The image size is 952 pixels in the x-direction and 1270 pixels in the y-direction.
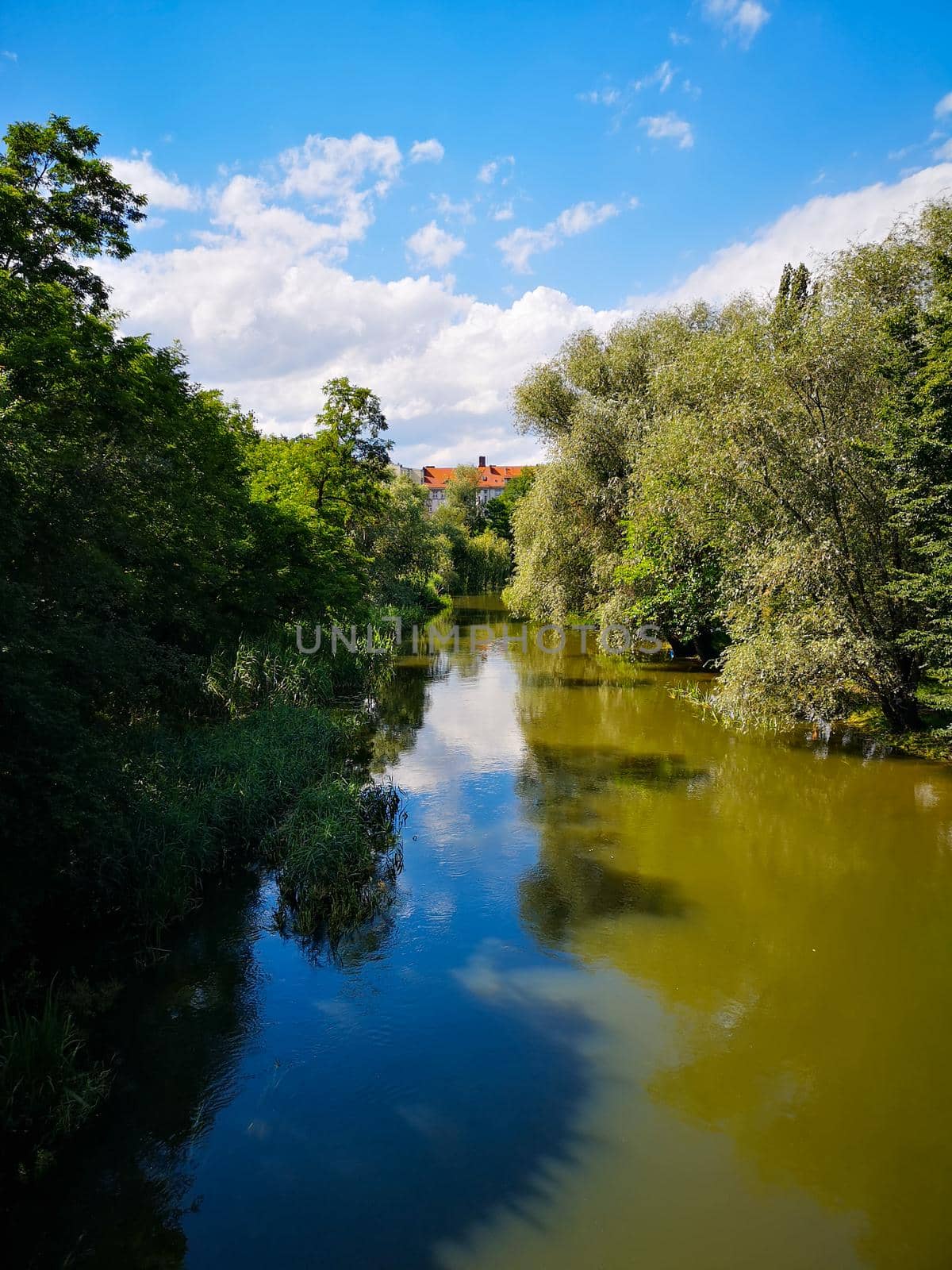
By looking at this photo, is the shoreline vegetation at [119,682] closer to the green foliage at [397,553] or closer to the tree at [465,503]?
the green foliage at [397,553]

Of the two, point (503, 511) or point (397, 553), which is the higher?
point (503, 511)

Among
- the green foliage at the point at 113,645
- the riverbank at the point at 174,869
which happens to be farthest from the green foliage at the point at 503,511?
the riverbank at the point at 174,869

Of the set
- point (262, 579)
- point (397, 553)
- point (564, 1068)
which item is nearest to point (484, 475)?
point (397, 553)

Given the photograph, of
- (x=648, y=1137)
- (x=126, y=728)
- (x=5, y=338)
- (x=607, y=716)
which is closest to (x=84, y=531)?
(x=5, y=338)

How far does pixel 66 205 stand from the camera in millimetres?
12930

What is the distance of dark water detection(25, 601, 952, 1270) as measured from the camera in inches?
181

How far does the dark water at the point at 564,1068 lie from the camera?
461cm

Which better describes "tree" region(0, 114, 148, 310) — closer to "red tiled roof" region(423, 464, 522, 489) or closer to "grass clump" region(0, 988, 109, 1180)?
"grass clump" region(0, 988, 109, 1180)

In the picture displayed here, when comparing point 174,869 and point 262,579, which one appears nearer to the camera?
point 174,869

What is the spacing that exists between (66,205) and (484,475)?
3185 inches

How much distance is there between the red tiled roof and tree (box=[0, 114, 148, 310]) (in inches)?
2990

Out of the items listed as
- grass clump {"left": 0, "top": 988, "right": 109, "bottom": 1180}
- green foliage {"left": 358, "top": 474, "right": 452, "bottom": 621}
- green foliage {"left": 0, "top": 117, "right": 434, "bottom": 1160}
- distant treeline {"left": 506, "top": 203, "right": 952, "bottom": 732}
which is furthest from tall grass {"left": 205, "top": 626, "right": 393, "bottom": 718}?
distant treeline {"left": 506, "top": 203, "right": 952, "bottom": 732}

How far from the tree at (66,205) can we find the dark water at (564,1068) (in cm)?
1060

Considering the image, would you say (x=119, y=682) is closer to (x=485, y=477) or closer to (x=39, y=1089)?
(x=39, y=1089)
